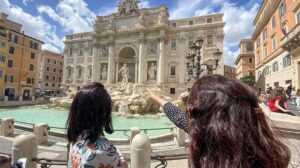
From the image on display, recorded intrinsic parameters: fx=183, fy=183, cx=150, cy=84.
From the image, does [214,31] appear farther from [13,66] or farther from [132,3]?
[13,66]

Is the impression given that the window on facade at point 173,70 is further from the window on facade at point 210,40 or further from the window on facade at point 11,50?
the window on facade at point 11,50

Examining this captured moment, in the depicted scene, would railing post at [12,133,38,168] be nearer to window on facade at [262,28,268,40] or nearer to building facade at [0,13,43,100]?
window on facade at [262,28,268,40]

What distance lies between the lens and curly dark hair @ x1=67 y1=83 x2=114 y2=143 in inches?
67.6

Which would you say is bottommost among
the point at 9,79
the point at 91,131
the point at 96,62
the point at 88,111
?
Answer: the point at 91,131

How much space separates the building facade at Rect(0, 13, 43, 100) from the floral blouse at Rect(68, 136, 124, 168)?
1403 inches

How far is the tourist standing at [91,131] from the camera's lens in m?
1.47

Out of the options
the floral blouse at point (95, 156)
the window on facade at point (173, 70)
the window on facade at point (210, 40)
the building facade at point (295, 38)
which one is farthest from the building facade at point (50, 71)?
the floral blouse at point (95, 156)

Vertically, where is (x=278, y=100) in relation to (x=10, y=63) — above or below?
below

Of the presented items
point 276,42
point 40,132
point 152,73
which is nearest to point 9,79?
point 152,73

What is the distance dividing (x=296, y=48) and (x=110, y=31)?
29.0 m

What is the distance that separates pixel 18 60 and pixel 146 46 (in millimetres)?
22427

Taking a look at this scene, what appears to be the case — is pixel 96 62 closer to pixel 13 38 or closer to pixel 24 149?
pixel 13 38

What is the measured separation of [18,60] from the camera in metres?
31.9

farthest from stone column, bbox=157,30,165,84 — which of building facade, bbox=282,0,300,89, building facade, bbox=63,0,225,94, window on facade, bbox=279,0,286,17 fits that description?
building facade, bbox=282,0,300,89
